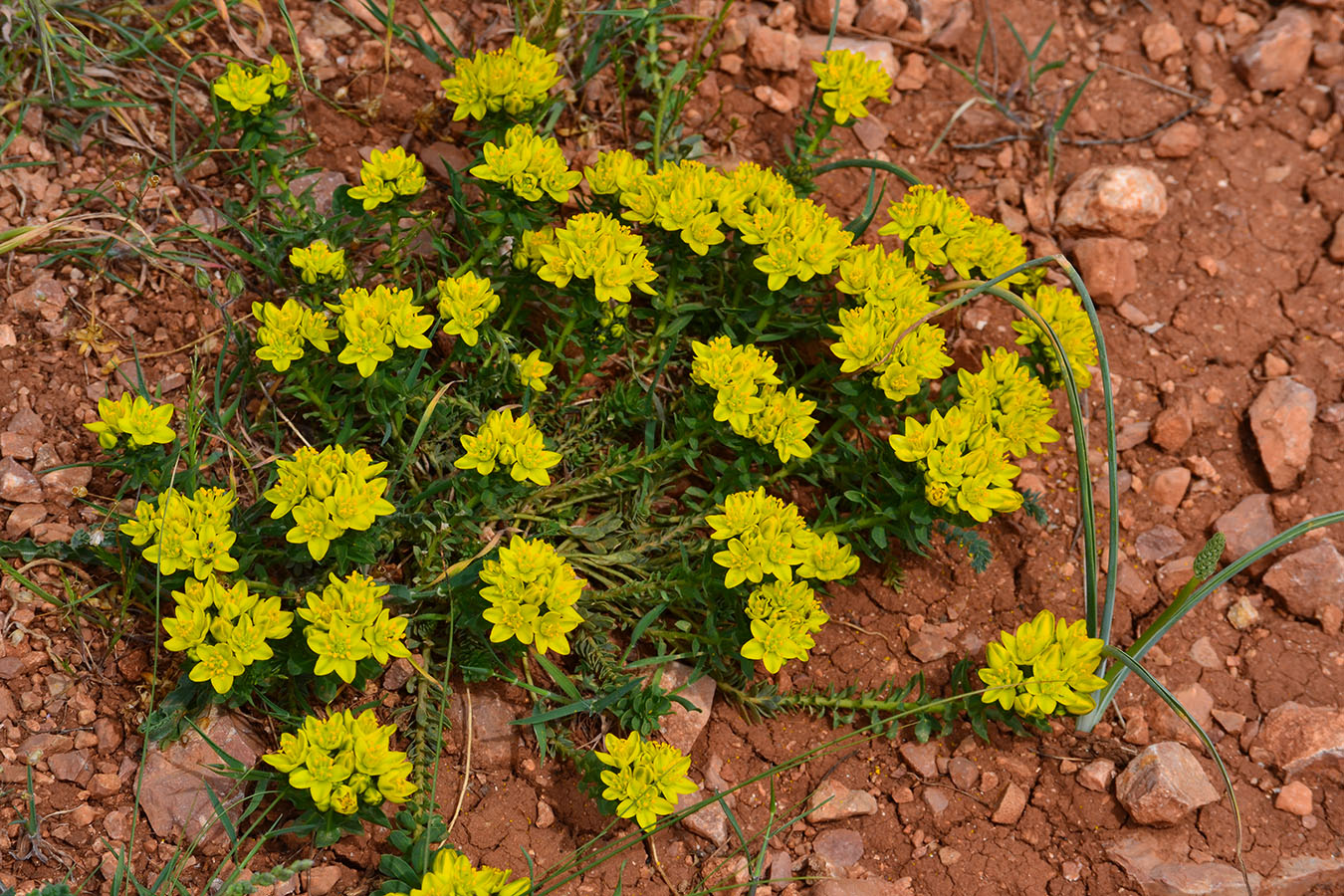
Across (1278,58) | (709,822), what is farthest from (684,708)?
(1278,58)

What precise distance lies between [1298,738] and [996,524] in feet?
4.17

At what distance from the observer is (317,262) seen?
12.5 feet

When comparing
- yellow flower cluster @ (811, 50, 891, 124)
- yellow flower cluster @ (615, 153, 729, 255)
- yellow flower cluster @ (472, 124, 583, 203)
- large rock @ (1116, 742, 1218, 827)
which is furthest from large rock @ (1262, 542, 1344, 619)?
yellow flower cluster @ (472, 124, 583, 203)

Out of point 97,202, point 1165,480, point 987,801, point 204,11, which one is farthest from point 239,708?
point 1165,480

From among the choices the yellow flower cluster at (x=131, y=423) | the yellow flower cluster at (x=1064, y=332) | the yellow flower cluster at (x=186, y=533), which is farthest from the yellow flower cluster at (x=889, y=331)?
the yellow flower cluster at (x=131, y=423)

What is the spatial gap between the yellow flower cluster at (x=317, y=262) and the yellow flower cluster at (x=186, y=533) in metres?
0.86

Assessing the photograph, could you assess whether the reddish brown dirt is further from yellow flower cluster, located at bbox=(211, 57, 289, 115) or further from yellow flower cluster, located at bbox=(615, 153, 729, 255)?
yellow flower cluster, located at bbox=(615, 153, 729, 255)

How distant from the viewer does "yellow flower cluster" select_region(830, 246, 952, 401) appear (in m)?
3.81

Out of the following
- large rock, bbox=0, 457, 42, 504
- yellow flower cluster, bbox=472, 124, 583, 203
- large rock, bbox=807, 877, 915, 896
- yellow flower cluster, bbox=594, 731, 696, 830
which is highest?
yellow flower cluster, bbox=472, 124, 583, 203

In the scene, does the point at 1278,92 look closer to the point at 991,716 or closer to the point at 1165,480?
the point at 1165,480

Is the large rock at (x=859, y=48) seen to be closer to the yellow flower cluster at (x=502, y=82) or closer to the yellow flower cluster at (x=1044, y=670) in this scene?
the yellow flower cluster at (x=502, y=82)

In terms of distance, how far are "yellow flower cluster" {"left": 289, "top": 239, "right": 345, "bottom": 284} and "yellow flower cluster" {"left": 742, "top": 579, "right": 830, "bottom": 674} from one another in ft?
5.90

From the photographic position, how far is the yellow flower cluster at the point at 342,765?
10.00 ft

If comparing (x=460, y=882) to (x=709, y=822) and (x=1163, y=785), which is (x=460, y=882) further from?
(x=1163, y=785)
